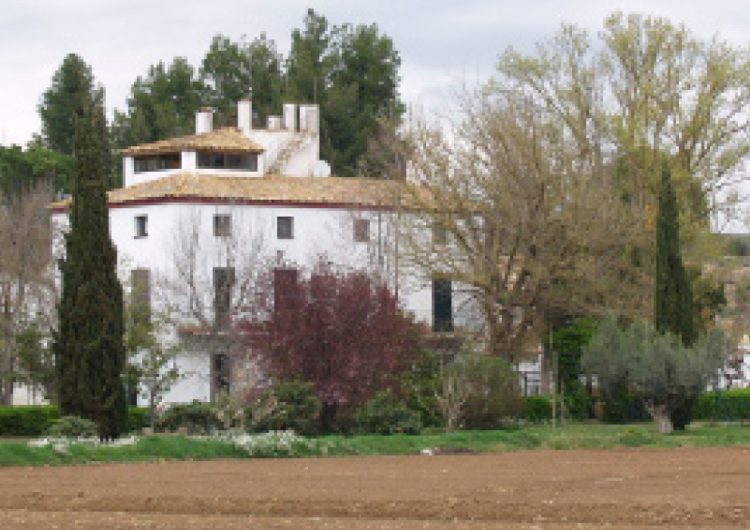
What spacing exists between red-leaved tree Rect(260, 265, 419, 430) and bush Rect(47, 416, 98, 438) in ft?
27.2

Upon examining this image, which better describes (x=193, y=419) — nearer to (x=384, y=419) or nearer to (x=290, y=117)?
(x=384, y=419)

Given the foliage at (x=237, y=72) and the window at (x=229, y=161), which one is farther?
the foliage at (x=237, y=72)

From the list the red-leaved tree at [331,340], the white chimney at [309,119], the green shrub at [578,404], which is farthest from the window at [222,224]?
the red-leaved tree at [331,340]

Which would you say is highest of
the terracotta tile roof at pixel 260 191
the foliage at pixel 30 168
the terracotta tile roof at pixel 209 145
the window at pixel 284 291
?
the foliage at pixel 30 168

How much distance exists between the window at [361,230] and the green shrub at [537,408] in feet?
38.8

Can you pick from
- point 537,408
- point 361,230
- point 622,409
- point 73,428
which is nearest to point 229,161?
point 361,230

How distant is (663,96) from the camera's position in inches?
2781

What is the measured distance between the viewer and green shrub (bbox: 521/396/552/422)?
62.4 m

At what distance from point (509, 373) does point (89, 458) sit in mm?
17397

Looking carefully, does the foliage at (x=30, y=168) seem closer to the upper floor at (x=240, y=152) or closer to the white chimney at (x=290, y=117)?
the upper floor at (x=240, y=152)

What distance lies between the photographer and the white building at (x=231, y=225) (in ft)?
225

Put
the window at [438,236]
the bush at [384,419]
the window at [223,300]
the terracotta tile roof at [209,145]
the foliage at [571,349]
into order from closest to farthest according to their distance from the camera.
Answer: the bush at [384,419] < the window at [438,236] < the foliage at [571,349] < the window at [223,300] < the terracotta tile roof at [209,145]

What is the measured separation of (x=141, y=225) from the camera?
7312cm

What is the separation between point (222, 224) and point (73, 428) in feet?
90.9
